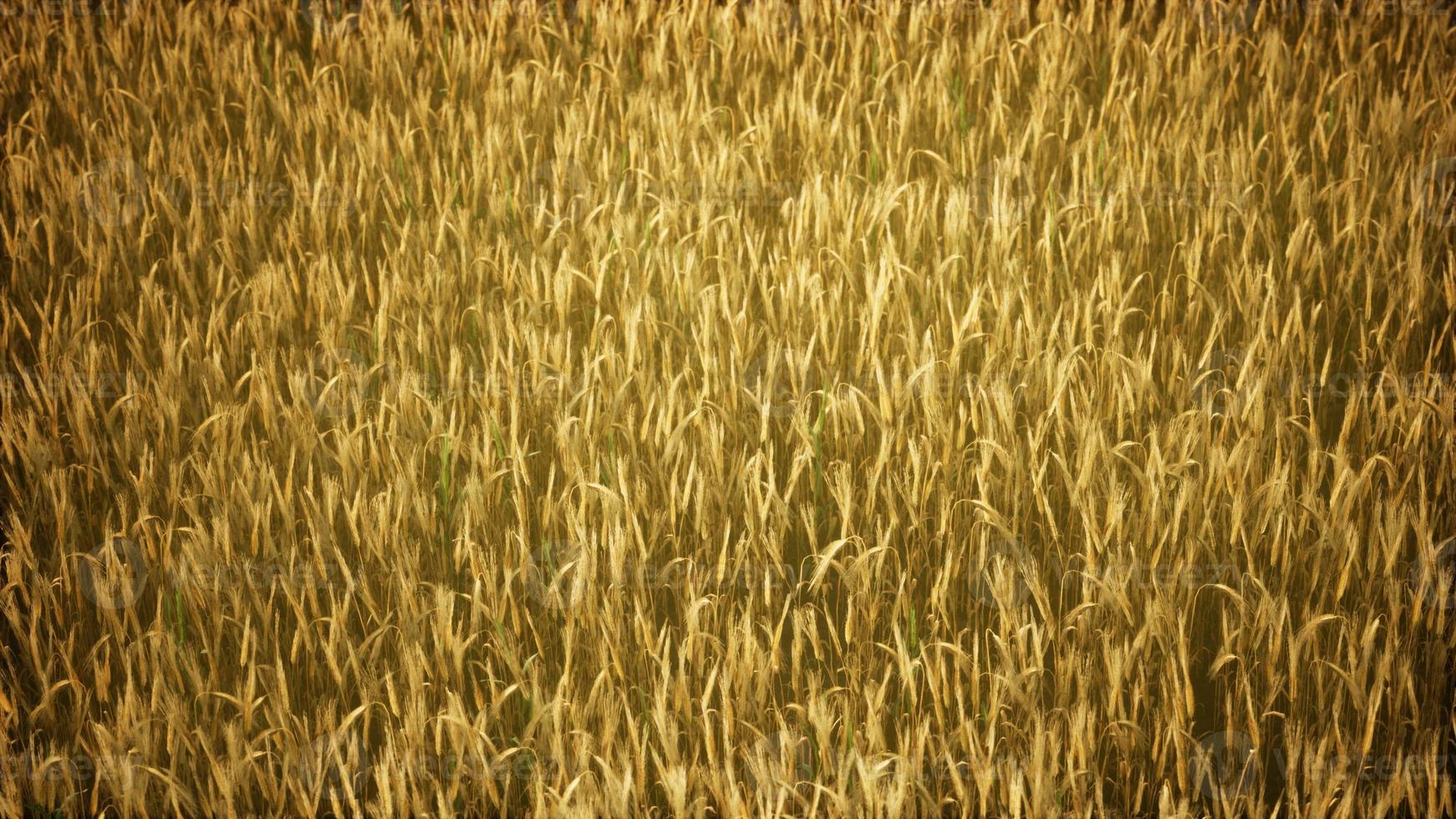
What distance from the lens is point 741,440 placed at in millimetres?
1796

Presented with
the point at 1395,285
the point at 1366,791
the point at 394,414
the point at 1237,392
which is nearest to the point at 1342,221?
the point at 1395,285

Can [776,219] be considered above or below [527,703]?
above

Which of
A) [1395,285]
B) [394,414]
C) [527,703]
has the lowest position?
[527,703]

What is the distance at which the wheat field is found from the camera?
51.9 inches

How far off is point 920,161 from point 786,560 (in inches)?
50.1

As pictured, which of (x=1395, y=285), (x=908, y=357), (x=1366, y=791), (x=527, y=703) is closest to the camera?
(x=1366, y=791)

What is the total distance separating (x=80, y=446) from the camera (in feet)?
5.94

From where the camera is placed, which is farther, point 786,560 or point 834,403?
point 834,403

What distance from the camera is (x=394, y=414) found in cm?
175

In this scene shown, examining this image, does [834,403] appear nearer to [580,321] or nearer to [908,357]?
[908,357]

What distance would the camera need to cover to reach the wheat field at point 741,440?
51.9 inches

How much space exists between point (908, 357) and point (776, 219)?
1.91 feet

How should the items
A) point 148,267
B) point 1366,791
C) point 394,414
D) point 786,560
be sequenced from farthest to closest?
point 148,267
point 394,414
point 786,560
point 1366,791

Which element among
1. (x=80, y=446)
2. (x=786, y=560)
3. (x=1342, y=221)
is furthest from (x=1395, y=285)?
(x=80, y=446)
